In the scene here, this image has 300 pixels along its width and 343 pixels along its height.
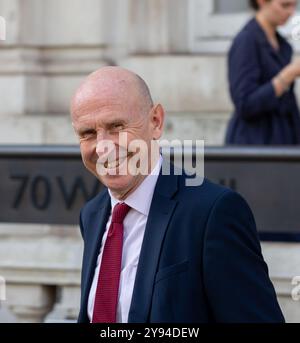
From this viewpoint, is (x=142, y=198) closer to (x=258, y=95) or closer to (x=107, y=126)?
(x=107, y=126)

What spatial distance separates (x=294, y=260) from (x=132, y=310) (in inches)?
147

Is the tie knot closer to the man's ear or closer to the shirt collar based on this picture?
the shirt collar

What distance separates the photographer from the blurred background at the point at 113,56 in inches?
363

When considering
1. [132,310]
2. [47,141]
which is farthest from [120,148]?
[47,141]

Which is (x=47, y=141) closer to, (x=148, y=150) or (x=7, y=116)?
(x=7, y=116)

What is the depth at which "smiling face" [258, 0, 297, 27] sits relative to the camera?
7398 millimetres

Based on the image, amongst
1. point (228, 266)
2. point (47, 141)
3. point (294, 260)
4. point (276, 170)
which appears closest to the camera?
point (228, 266)

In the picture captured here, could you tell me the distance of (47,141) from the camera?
923 centimetres

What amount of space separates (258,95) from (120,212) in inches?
135

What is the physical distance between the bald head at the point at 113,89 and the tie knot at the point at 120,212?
0.27 meters

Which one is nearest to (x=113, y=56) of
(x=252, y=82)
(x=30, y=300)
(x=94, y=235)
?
(x=30, y=300)

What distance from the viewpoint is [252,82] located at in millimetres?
7297

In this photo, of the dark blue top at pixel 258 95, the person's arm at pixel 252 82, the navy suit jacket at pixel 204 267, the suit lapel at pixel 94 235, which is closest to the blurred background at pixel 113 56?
the dark blue top at pixel 258 95

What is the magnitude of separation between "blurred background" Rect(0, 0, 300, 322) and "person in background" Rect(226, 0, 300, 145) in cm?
136
